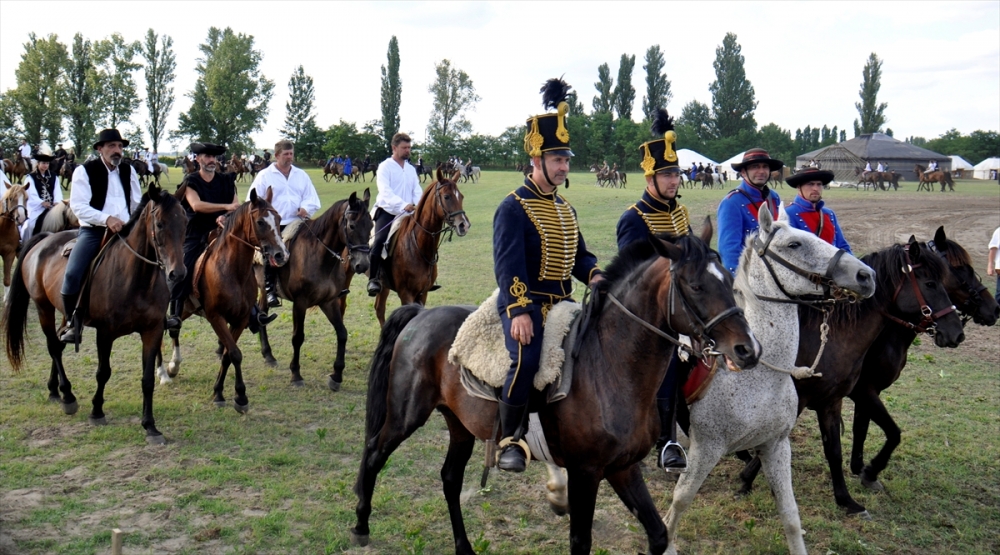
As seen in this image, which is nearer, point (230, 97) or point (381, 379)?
point (381, 379)

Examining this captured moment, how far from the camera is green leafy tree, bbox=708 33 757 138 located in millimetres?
84750

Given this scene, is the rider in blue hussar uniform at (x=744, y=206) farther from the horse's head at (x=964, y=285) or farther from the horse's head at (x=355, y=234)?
the horse's head at (x=355, y=234)

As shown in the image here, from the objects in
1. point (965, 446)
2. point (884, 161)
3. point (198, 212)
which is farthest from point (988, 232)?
point (884, 161)

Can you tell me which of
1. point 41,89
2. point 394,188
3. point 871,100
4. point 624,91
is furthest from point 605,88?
point 394,188

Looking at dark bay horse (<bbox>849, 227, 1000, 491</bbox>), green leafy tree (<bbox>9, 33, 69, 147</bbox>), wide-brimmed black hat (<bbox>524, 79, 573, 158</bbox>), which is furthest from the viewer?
green leafy tree (<bbox>9, 33, 69, 147</bbox>)

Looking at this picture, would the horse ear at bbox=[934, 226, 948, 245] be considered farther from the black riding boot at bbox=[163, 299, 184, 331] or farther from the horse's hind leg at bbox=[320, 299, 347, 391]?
the black riding boot at bbox=[163, 299, 184, 331]

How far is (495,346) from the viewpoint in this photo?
458 cm

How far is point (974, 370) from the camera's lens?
10031 millimetres

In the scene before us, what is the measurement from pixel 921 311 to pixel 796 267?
5.47 feet

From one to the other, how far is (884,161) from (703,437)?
7690cm

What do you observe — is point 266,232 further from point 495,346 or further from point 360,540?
point 495,346

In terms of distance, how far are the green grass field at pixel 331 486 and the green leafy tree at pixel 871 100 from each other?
9444 cm

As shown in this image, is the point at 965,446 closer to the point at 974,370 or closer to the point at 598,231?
the point at 974,370

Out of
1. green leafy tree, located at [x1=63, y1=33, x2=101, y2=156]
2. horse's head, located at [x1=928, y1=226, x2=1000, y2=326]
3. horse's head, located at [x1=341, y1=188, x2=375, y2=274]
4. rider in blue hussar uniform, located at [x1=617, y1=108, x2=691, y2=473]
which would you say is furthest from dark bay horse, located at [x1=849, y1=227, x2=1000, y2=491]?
green leafy tree, located at [x1=63, y1=33, x2=101, y2=156]
